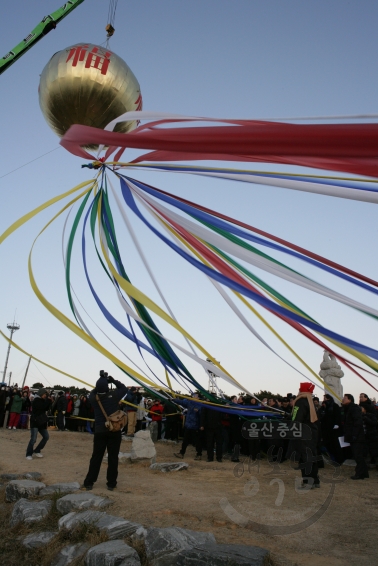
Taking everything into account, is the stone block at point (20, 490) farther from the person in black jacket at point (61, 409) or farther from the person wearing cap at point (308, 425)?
the person in black jacket at point (61, 409)

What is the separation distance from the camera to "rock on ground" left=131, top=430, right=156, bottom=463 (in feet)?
30.9

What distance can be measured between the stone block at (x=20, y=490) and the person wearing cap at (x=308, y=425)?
393cm

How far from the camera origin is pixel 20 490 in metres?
6.20

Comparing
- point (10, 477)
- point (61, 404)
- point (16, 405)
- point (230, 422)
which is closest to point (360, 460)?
point (230, 422)

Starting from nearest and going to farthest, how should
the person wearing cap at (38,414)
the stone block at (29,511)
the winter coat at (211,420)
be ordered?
the stone block at (29,511) < the person wearing cap at (38,414) < the winter coat at (211,420)

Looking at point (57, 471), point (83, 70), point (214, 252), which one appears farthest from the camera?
point (57, 471)

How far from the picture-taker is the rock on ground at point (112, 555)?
12.6ft

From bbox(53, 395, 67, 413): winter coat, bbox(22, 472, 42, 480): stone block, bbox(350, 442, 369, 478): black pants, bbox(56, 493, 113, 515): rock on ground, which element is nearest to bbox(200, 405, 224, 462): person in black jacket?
bbox(350, 442, 369, 478): black pants

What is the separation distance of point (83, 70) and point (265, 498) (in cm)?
582

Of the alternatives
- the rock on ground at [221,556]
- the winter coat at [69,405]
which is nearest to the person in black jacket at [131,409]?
the winter coat at [69,405]

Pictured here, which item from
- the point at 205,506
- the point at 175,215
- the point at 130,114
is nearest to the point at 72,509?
the point at 205,506

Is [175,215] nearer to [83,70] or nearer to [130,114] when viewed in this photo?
[130,114]

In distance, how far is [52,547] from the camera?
4551mm

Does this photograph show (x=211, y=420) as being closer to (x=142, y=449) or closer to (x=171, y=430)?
(x=142, y=449)
